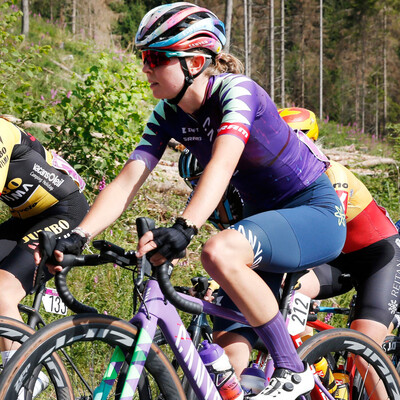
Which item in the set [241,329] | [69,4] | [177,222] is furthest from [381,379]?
[69,4]

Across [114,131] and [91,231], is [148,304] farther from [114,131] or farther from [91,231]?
[114,131]

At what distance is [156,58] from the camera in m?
2.80

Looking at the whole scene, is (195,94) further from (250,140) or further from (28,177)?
(28,177)

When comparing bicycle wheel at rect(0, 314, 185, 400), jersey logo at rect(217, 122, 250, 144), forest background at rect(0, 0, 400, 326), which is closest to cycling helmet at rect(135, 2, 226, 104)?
jersey logo at rect(217, 122, 250, 144)

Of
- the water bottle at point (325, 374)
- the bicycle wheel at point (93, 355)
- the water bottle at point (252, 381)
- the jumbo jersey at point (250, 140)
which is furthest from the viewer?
the water bottle at point (325, 374)

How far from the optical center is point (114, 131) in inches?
259

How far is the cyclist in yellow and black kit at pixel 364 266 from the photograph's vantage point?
379 centimetres

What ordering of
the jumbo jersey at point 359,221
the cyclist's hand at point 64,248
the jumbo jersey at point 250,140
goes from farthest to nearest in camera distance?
1. the jumbo jersey at point 359,221
2. the jumbo jersey at point 250,140
3. the cyclist's hand at point 64,248

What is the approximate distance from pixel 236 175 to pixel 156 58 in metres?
0.66

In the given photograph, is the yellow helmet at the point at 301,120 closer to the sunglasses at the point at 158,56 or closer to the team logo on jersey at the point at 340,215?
the team logo on jersey at the point at 340,215

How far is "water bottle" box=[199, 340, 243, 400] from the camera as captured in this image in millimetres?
2672

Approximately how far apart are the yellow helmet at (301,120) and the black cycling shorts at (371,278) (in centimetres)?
93

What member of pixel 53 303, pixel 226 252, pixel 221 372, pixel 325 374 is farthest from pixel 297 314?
pixel 53 303

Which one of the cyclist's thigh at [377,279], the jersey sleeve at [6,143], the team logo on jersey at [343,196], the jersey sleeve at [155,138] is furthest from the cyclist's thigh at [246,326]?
the jersey sleeve at [6,143]
